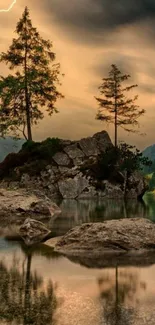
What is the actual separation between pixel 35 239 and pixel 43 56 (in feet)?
162

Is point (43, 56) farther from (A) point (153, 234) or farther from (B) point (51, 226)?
(A) point (153, 234)

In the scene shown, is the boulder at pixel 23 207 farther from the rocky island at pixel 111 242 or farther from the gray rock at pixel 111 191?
the gray rock at pixel 111 191

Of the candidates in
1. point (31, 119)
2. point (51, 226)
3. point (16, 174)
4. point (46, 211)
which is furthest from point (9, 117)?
point (51, 226)

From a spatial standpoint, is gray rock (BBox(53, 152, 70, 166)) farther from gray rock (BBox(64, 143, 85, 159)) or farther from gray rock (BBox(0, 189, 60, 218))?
gray rock (BBox(0, 189, 60, 218))

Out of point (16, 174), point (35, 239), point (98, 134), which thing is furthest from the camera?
point (98, 134)

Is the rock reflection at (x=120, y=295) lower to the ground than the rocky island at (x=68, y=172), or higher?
lower

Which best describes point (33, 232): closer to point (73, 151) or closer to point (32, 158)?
point (73, 151)

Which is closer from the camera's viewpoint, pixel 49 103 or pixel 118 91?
pixel 49 103

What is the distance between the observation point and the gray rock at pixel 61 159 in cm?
5625

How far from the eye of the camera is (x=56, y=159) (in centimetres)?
5691

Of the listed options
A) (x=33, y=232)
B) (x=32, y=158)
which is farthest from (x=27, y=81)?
(x=33, y=232)

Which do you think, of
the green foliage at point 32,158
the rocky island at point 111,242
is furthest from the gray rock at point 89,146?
the rocky island at point 111,242

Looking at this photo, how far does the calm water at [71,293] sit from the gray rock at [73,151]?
4519 centimetres

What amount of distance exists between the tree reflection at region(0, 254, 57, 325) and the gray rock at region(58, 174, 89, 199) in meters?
42.2
